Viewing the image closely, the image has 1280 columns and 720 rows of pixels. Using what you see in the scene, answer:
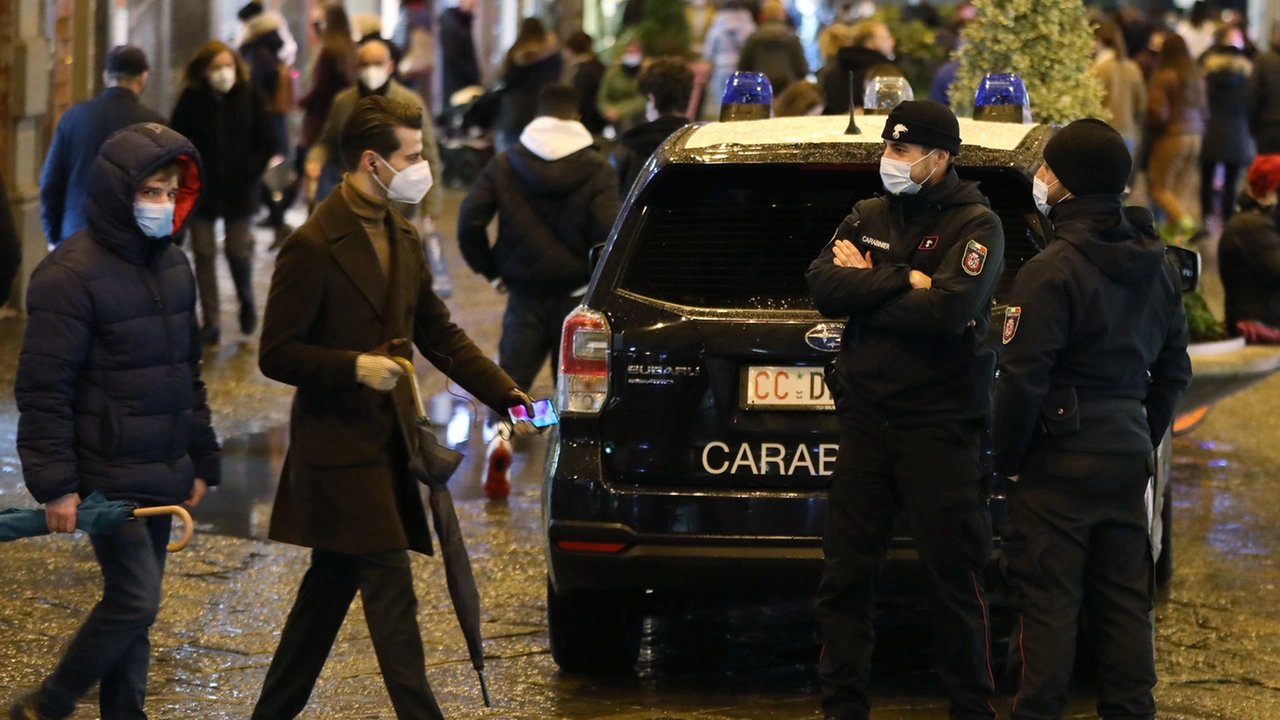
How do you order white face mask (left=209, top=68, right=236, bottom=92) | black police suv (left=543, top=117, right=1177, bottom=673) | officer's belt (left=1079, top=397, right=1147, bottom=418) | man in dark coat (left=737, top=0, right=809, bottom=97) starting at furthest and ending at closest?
man in dark coat (left=737, top=0, right=809, bottom=97) → white face mask (left=209, top=68, right=236, bottom=92) → black police suv (left=543, top=117, right=1177, bottom=673) → officer's belt (left=1079, top=397, right=1147, bottom=418)

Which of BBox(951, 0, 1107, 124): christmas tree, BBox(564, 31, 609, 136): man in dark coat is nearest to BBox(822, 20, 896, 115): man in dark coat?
BBox(951, 0, 1107, 124): christmas tree

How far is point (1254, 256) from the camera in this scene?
1038 centimetres

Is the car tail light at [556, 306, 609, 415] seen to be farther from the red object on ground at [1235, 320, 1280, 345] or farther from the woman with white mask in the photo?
the woman with white mask

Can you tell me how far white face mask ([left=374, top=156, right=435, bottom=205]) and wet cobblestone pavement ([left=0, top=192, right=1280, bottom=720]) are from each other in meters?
1.58

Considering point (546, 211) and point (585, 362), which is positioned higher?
point (546, 211)

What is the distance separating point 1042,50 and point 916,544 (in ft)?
19.3

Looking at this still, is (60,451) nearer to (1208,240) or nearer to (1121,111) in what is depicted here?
(1121,111)

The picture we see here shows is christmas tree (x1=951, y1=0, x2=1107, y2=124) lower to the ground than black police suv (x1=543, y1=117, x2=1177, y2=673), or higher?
higher

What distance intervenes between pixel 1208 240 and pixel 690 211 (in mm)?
13861

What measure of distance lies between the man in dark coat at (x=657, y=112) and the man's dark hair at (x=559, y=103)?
669mm

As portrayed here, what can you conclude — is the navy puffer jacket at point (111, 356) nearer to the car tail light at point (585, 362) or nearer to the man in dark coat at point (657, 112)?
the car tail light at point (585, 362)

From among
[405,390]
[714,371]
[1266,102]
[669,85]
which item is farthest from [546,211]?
[1266,102]

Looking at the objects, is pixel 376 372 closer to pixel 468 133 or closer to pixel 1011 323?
pixel 1011 323

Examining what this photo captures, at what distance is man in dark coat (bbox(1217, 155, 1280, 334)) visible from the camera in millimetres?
10211
